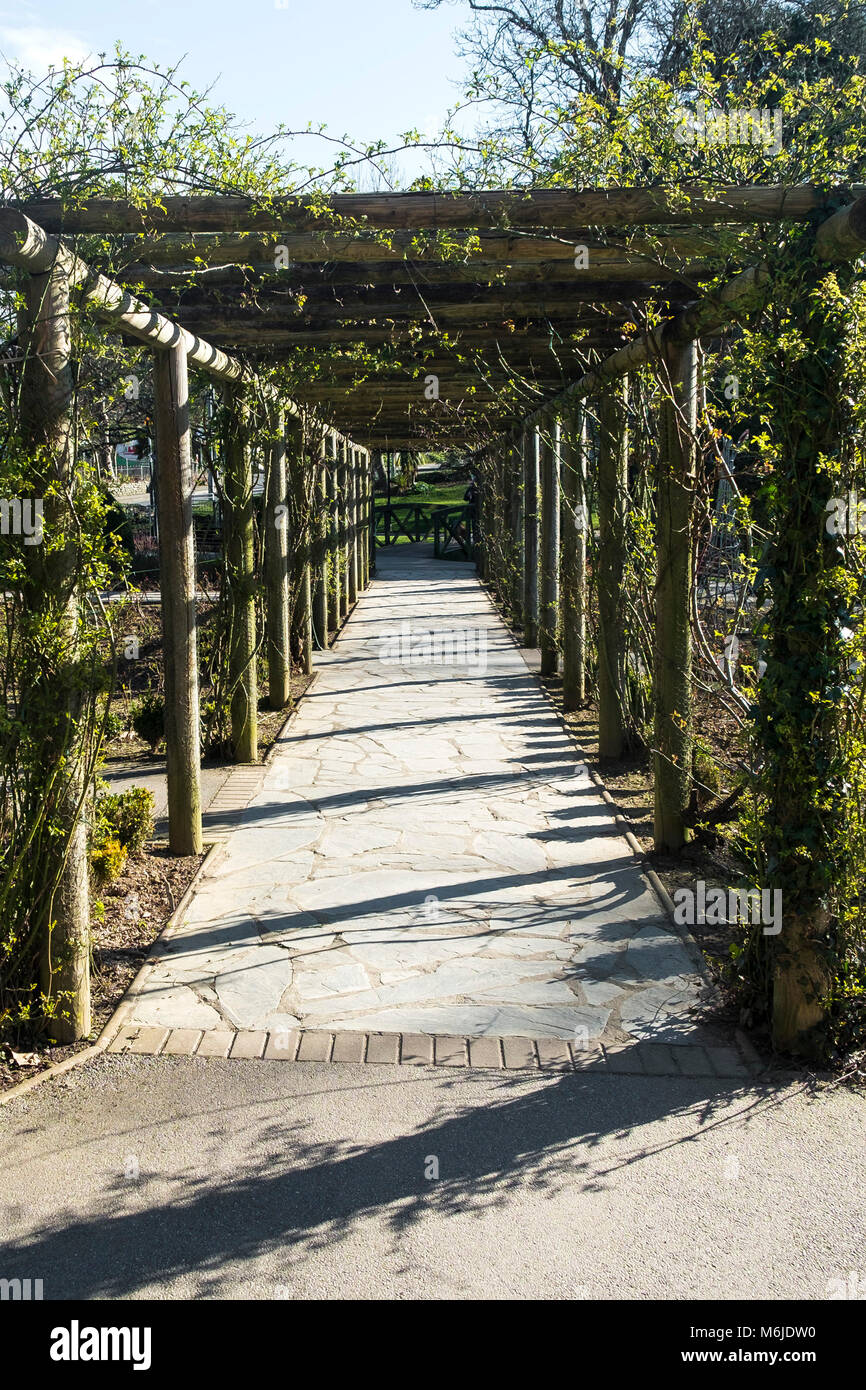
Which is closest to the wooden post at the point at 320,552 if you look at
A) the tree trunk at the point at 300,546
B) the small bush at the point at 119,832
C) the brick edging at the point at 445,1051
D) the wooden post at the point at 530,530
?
the tree trunk at the point at 300,546

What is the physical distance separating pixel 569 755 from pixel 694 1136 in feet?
16.8

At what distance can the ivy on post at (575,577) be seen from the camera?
9508 mm

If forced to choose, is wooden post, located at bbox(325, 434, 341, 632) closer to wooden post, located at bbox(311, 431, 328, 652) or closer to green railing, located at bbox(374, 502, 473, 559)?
wooden post, located at bbox(311, 431, 328, 652)

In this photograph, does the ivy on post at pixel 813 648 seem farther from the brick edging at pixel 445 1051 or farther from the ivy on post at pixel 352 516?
the ivy on post at pixel 352 516

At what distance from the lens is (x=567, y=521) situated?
11242 millimetres

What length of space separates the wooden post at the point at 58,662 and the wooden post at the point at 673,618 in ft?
9.81

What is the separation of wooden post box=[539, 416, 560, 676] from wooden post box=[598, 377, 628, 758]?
114 inches

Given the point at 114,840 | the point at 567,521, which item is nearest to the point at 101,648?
the point at 114,840

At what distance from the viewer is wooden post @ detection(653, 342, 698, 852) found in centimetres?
599

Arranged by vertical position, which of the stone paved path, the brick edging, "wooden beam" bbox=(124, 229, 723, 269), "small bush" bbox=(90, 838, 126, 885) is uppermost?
"wooden beam" bbox=(124, 229, 723, 269)

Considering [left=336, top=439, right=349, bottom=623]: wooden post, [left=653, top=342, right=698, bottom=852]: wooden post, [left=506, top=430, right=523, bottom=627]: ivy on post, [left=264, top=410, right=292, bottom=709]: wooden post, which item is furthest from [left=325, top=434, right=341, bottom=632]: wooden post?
[left=653, top=342, right=698, bottom=852]: wooden post

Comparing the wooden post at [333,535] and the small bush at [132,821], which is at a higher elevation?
the wooden post at [333,535]

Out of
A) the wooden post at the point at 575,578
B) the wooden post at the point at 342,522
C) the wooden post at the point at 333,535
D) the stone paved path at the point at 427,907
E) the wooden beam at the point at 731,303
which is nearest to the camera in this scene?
the wooden beam at the point at 731,303
